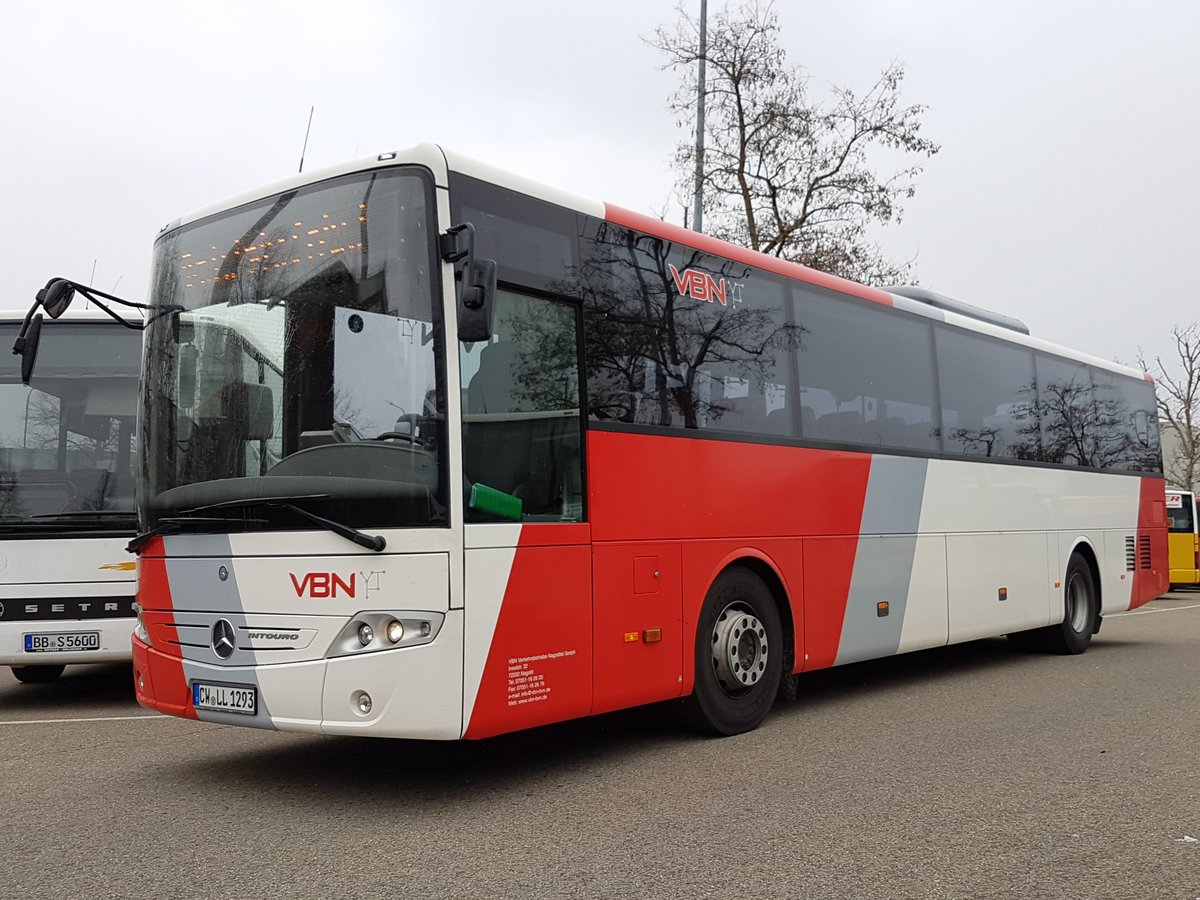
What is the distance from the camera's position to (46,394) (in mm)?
9539

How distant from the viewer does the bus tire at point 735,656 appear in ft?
24.5

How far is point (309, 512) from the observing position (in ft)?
19.0

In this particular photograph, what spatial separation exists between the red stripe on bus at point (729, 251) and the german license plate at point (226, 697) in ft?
11.2

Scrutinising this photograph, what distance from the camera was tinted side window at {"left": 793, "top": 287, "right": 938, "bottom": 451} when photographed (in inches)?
346

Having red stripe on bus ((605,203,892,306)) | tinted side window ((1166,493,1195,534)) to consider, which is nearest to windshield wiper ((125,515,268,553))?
red stripe on bus ((605,203,892,306))

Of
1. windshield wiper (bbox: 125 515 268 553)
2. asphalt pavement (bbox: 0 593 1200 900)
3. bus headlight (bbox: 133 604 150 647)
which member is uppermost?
windshield wiper (bbox: 125 515 268 553)

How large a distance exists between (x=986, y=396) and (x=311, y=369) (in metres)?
7.27

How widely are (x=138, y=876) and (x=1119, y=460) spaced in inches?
477

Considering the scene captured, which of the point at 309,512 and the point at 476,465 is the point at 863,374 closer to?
the point at 476,465

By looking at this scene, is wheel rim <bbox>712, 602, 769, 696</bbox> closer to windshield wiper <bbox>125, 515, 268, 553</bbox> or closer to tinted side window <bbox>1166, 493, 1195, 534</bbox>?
windshield wiper <bbox>125, 515, 268, 553</bbox>

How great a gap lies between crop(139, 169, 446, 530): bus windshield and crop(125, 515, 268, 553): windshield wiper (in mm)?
14

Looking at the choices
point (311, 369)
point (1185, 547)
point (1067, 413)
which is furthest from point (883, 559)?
point (1185, 547)

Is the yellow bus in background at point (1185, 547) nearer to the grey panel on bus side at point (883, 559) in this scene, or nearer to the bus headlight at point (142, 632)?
the grey panel on bus side at point (883, 559)

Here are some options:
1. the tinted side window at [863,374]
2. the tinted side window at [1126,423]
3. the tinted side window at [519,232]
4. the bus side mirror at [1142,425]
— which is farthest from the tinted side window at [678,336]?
the bus side mirror at [1142,425]
